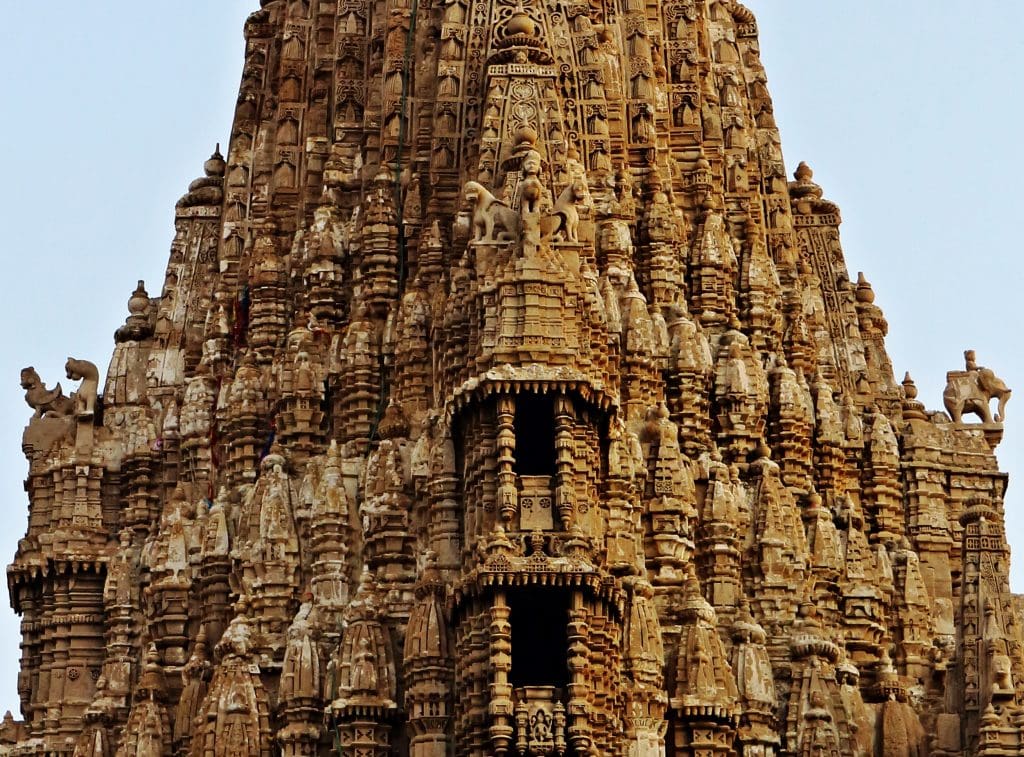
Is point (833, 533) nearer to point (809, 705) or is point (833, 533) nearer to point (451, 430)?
point (809, 705)

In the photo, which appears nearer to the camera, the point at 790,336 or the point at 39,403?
the point at 790,336

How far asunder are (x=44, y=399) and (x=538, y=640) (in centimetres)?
2019

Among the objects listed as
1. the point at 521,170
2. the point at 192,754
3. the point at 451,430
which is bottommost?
the point at 192,754

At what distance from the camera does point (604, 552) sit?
67.2 m

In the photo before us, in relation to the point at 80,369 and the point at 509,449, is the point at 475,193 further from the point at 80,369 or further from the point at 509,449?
the point at 80,369

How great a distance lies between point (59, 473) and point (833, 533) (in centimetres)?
1751

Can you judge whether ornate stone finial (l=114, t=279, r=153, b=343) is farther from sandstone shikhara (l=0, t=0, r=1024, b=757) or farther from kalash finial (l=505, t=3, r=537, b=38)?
kalash finial (l=505, t=3, r=537, b=38)

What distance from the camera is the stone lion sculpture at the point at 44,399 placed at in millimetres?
82938

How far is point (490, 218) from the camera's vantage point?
6900cm

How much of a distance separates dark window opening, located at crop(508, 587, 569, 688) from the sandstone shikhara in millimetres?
75

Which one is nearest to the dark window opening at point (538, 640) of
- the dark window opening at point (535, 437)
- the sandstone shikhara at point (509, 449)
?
the sandstone shikhara at point (509, 449)

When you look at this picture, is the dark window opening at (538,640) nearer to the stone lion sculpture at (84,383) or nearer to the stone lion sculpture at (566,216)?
the stone lion sculpture at (566,216)

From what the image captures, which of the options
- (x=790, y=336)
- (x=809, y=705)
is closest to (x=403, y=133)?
(x=790, y=336)

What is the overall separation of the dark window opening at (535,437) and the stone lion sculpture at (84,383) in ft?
53.9
